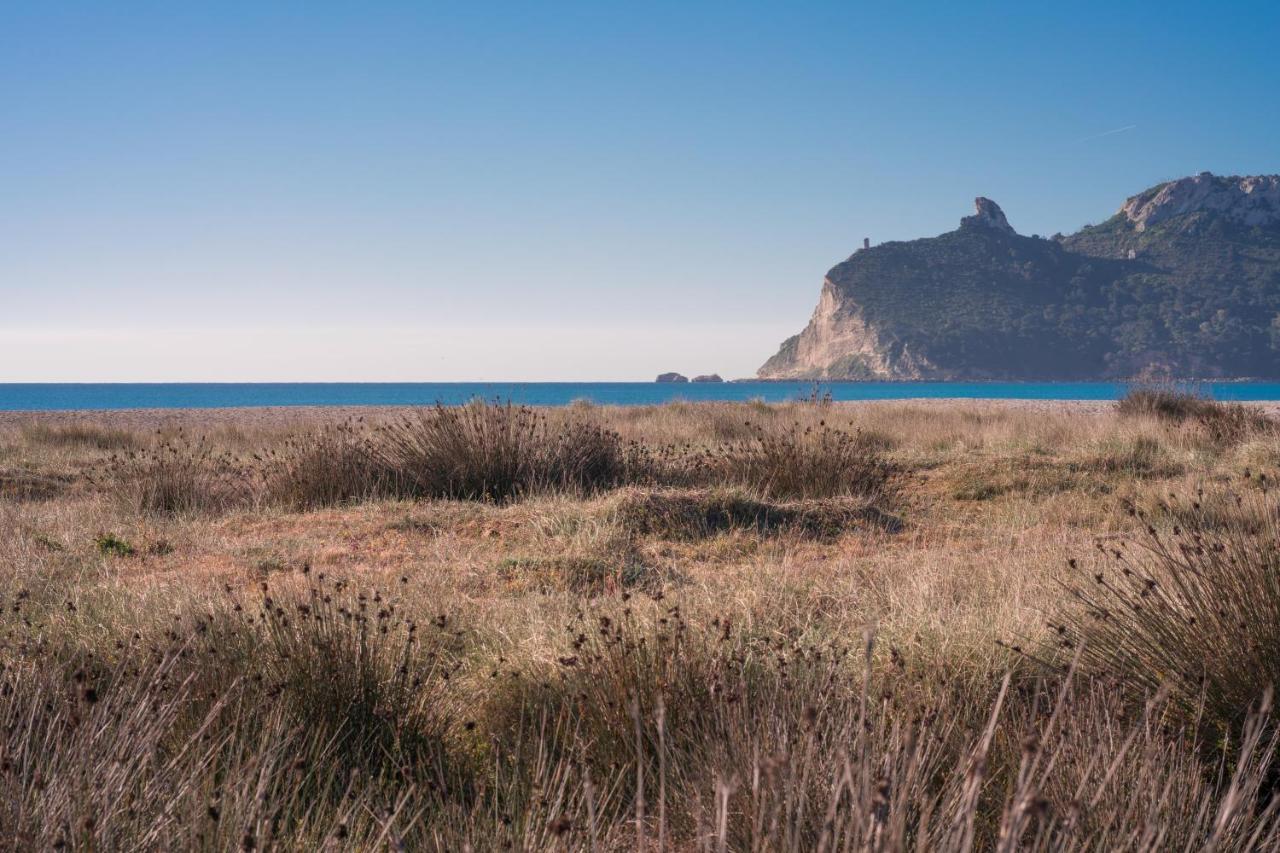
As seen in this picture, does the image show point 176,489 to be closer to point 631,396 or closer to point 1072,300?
point 631,396

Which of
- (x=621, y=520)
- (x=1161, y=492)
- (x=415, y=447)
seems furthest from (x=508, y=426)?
(x=1161, y=492)

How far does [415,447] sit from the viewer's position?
11.0 meters

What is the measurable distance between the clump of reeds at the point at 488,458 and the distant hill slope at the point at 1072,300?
11860 cm

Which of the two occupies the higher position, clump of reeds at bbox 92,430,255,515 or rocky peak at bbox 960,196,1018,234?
rocky peak at bbox 960,196,1018,234

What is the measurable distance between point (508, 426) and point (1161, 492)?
6792 millimetres

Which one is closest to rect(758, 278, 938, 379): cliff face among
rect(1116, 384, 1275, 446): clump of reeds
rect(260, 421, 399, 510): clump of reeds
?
rect(1116, 384, 1275, 446): clump of reeds

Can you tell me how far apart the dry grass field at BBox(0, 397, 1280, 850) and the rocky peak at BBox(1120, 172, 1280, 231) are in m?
146

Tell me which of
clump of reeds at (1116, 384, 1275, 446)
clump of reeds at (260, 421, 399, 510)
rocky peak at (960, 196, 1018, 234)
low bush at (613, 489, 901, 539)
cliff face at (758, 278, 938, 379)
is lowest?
low bush at (613, 489, 901, 539)

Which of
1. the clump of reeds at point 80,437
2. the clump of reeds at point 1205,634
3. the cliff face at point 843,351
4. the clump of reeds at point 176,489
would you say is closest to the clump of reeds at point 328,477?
the clump of reeds at point 176,489

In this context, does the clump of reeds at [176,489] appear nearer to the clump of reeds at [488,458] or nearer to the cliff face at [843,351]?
the clump of reeds at [488,458]

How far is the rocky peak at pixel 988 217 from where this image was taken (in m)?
139

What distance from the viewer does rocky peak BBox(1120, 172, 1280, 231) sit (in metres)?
133

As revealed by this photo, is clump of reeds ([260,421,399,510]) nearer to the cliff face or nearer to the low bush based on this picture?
the low bush

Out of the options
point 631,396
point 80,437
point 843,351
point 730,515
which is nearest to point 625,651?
point 730,515
